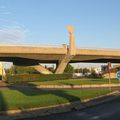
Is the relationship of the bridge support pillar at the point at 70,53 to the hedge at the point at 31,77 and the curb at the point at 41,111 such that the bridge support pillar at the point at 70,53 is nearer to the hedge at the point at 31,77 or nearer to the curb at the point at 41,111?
the hedge at the point at 31,77

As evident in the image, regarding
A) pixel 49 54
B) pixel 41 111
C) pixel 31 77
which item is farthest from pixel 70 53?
pixel 41 111

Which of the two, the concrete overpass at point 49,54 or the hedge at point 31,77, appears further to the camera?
the concrete overpass at point 49,54

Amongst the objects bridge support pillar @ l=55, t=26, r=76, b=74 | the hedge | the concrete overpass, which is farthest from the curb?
bridge support pillar @ l=55, t=26, r=76, b=74

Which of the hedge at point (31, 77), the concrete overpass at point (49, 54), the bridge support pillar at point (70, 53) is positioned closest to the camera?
the hedge at point (31, 77)

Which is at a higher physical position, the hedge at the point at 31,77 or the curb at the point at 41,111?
the hedge at the point at 31,77

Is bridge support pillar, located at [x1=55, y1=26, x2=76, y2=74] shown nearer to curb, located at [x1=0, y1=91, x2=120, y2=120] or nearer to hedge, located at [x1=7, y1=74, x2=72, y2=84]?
hedge, located at [x1=7, y1=74, x2=72, y2=84]

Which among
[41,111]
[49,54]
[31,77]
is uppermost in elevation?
[49,54]

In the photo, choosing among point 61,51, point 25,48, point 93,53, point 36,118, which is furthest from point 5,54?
point 36,118

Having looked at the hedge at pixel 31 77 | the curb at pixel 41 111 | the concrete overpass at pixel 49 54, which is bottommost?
the curb at pixel 41 111

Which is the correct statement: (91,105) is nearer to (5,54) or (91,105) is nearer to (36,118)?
(36,118)

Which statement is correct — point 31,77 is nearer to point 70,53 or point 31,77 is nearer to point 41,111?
point 70,53

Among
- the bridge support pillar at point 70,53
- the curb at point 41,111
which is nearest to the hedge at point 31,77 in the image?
the bridge support pillar at point 70,53

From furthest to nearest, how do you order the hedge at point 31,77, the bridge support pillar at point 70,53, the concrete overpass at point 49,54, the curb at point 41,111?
the bridge support pillar at point 70,53 < the concrete overpass at point 49,54 < the hedge at point 31,77 < the curb at point 41,111

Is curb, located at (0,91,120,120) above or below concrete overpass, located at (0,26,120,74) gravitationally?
below
